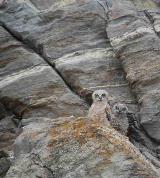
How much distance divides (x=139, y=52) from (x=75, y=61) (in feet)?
11.9

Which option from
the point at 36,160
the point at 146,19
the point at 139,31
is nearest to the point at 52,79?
the point at 139,31

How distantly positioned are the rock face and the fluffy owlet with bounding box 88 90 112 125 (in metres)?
1.61

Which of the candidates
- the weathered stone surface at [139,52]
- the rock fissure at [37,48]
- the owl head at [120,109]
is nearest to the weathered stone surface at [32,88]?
the rock fissure at [37,48]

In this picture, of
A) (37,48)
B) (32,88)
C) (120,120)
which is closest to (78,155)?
(120,120)

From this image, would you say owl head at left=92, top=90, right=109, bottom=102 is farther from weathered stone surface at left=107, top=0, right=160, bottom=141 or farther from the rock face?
weathered stone surface at left=107, top=0, right=160, bottom=141

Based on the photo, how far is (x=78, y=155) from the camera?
1580 cm

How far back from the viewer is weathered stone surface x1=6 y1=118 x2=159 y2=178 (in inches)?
594

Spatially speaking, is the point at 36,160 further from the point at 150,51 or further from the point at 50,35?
the point at 50,35

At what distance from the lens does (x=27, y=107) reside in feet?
83.1

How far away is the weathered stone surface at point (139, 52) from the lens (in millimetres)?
23984

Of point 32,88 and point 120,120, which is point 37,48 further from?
point 120,120

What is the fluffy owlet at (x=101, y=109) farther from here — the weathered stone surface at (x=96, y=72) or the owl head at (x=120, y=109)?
the weathered stone surface at (x=96, y=72)

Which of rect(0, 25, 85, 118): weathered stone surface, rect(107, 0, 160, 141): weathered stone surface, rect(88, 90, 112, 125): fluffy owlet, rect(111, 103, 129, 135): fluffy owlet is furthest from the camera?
rect(0, 25, 85, 118): weathered stone surface

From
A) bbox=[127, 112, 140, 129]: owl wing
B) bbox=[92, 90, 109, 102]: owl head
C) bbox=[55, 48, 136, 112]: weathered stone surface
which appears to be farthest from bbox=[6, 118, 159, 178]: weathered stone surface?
bbox=[55, 48, 136, 112]: weathered stone surface
